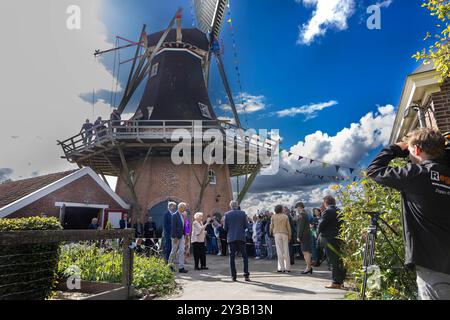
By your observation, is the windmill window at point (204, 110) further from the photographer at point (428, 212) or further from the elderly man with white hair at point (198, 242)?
the photographer at point (428, 212)

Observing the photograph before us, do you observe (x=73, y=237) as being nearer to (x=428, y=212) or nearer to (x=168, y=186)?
(x=428, y=212)

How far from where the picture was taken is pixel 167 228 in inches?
306

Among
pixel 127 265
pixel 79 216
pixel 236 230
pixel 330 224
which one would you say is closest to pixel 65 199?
pixel 79 216

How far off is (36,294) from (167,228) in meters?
3.82

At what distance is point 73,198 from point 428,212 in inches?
533

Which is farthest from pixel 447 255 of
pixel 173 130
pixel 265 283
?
pixel 173 130

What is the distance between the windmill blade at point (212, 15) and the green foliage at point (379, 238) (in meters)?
20.0

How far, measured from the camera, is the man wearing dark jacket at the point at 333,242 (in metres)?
5.25

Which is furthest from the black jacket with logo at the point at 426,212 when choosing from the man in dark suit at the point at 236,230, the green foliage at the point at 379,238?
the man in dark suit at the point at 236,230

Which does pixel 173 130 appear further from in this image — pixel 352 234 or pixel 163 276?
pixel 352 234

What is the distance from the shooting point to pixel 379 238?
12.6 feet

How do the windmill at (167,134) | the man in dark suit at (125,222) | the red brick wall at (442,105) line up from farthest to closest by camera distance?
the windmill at (167,134) → the man in dark suit at (125,222) → the red brick wall at (442,105)
